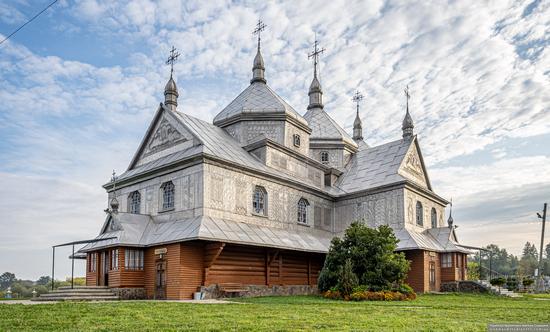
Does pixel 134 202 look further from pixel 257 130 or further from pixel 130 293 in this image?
pixel 257 130

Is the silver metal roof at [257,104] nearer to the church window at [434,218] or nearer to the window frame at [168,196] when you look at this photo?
the window frame at [168,196]

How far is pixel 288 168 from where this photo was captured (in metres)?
28.8

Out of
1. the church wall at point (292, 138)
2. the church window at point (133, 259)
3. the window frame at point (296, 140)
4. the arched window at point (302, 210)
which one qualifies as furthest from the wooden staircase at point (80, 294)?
the window frame at point (296, 140)

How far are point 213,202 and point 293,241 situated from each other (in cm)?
503

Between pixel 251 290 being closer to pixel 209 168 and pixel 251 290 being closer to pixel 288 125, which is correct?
pixel 209 168

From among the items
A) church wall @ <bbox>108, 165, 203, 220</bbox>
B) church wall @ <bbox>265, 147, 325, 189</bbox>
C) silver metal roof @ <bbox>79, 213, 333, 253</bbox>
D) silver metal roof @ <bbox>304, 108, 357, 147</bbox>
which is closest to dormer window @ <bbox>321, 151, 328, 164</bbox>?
silver metal roof @ <bbox>304, 108, 357, 147</bbox>

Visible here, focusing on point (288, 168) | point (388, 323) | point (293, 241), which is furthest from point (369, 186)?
point (388, 323)

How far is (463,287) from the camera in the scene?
28703 millimetres

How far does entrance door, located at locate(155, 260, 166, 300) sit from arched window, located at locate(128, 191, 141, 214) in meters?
4.94

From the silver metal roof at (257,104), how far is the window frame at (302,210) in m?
4.82

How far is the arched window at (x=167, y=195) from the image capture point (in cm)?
2411

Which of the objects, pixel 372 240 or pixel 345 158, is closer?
pixel 372 240

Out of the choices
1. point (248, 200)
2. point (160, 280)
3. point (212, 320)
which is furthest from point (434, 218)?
point (212, 320)

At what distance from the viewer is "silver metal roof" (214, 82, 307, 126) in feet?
95.9
